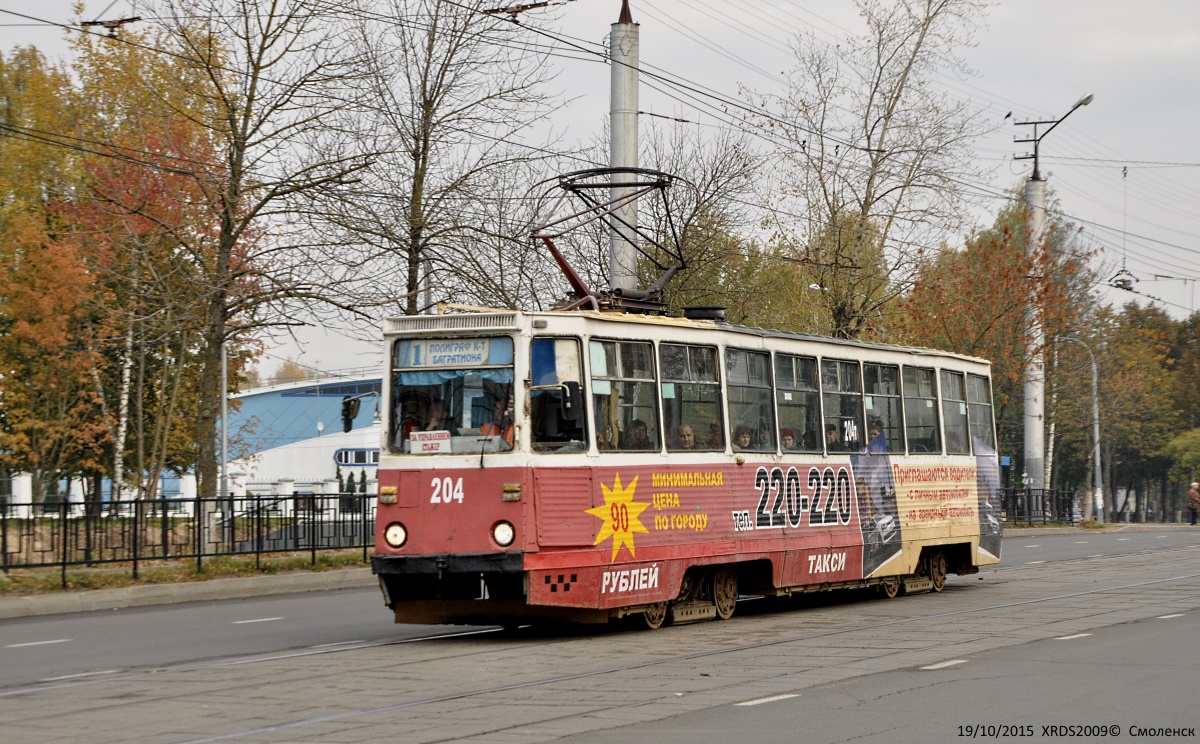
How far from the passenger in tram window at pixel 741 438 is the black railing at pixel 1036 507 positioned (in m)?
33.1

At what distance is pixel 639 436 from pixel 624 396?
45 cm

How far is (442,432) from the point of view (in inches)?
537

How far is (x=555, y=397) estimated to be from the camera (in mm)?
13539

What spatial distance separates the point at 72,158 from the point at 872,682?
4209cm

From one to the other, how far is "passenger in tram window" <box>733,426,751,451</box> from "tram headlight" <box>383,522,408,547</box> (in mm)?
4070

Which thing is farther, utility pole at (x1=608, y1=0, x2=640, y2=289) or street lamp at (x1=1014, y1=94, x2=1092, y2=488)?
street lamp at (x1=1014, y1=94, x2=1092, y2=488)

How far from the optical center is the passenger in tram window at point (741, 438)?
15.8m

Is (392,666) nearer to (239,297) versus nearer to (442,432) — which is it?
(442,432)

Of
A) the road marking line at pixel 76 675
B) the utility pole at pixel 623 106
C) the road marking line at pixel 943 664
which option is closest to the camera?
the road marking line at pixel 943 664

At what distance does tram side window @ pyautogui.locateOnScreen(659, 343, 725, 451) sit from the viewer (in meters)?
14.9

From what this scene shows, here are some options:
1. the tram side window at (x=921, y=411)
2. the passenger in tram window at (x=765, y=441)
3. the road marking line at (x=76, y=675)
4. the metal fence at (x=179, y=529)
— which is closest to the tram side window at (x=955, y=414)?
the tram side window at (x=921, y=411)

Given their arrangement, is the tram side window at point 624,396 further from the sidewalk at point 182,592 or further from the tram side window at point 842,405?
the sidewalk at point 182,592

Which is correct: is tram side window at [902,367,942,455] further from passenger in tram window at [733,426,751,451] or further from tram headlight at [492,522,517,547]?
tram headlight at [492,522,517,547]

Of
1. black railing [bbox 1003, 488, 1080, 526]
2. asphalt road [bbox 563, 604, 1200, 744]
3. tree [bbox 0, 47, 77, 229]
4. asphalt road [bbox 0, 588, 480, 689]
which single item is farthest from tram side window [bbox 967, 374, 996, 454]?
tree [bbox 0, 47, 77, 229]
